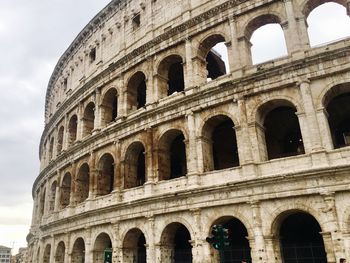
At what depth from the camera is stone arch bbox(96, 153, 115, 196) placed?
18.6 m

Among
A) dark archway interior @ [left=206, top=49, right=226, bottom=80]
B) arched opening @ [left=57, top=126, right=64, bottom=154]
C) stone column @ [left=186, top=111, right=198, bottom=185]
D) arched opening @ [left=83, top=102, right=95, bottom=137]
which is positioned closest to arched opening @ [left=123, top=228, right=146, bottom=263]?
stone column @ [left=186, top=111, right=198, bottom=185]

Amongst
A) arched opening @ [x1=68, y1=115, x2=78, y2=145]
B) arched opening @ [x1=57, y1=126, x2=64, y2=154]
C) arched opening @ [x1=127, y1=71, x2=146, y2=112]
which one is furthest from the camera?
arched opening @ [x1=57, y1=126, x2=64, y2=154]

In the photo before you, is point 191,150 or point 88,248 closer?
point 191,150

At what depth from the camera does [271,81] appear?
523 inches

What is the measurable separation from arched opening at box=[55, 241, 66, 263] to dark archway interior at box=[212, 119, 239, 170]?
1079 centimetres

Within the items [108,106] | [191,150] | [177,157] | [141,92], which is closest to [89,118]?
[108,106]

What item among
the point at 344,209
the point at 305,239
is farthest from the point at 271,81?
the point at 305,239

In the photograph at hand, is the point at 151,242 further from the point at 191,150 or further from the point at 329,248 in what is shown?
the point at 329,248

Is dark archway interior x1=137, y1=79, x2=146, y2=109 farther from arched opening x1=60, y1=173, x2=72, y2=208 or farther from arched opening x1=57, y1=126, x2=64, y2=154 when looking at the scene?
arched opening x1=57, y1=126, x2=64, y2=154

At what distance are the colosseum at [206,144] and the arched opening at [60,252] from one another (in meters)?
0.06

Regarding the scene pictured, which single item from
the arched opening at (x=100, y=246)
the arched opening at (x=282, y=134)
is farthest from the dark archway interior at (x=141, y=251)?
the arched opening at (x=282, y=134)

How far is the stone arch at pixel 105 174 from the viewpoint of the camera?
18.6 meters

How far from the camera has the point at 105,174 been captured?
62.4 ft

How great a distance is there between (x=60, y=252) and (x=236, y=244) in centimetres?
1154
